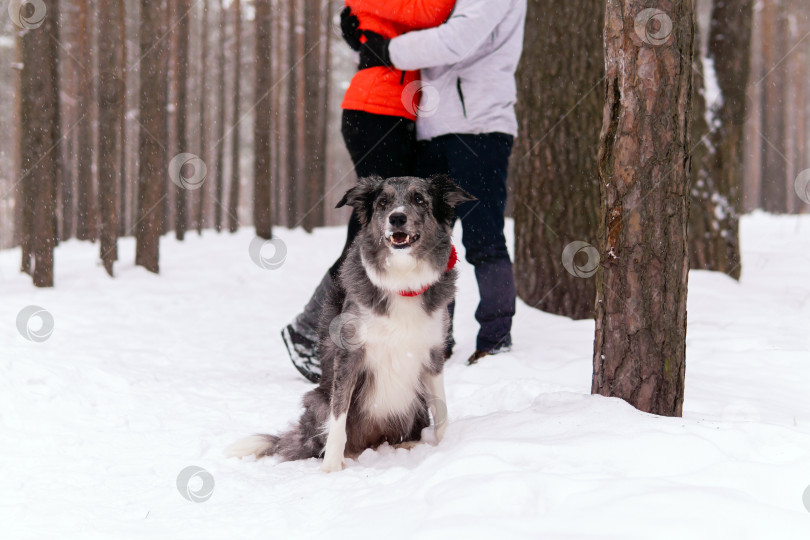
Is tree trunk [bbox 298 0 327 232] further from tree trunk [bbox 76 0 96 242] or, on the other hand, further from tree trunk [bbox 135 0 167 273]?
tree trunk [bbox 135 0 167 273]

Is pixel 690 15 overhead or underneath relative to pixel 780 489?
overhead

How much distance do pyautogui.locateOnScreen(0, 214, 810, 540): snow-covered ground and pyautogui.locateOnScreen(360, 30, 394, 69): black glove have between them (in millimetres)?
2349

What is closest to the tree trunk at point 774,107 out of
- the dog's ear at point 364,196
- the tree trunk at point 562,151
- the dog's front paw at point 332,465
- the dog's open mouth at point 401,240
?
the tree trunk at point 562,151

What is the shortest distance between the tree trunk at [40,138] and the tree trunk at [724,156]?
26.6 feet

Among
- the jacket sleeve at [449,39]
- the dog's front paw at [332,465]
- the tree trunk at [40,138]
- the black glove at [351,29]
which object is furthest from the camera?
the tree trunk at [40,138]

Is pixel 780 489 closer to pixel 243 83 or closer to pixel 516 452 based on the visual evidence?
pixel 516 452

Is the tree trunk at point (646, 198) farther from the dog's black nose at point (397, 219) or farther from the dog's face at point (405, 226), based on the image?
the dog's black nose at point (397, 219)

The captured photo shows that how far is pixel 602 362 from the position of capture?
125 inches

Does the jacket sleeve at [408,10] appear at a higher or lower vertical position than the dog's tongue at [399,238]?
higher

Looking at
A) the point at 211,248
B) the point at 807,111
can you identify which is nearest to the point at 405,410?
the point at 211,248

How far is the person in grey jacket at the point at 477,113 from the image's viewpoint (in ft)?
14.0

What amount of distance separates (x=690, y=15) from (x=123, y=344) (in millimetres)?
5635

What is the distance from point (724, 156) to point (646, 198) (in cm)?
539

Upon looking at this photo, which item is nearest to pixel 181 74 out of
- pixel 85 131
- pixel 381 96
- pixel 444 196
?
pixel 85 131
